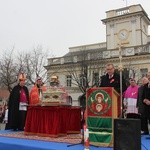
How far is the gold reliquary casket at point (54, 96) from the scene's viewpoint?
7.46 m

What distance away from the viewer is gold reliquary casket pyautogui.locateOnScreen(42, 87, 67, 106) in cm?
746

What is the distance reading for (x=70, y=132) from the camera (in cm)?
774

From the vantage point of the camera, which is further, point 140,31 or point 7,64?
point 140,31

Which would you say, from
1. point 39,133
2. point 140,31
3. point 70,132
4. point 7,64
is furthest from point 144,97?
point 140,31

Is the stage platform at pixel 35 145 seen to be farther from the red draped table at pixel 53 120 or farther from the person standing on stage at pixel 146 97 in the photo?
the person standing on stage at pixel 146 97

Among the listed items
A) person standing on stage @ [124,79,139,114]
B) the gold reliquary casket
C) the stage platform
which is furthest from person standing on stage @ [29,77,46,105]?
person standing on stage @ [124,79,139,114]

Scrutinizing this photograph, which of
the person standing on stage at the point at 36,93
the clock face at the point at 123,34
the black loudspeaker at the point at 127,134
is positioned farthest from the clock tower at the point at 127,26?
the black loudspeaker at the point at 127,134

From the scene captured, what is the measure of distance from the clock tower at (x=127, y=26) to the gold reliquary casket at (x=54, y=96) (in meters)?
26.8

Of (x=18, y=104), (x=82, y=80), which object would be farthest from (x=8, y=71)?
(x=18, y=104)

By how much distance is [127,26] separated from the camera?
112 feet

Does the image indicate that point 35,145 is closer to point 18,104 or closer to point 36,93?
point 36,93

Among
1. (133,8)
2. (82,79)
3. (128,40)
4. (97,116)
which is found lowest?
(97,116)

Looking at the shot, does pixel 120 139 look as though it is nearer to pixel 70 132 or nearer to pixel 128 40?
pixel 70 132

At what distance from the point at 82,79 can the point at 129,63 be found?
549 cm
